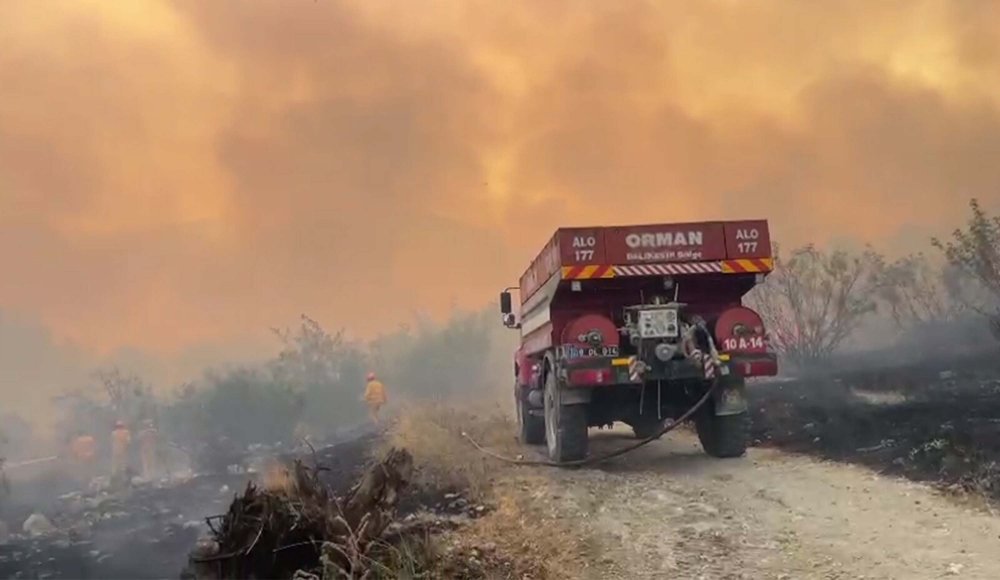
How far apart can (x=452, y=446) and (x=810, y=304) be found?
1230 cm

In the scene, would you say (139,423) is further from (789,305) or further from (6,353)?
(789,305)

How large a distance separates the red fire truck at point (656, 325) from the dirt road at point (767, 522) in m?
0.68

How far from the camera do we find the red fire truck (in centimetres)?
815

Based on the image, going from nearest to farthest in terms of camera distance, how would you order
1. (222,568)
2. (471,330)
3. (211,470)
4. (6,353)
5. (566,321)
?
(222,568) < (566,321) < (211,470) < (6,353) < (471,330)

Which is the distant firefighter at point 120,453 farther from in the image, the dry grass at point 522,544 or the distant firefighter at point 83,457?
the dry grass at point 522,544

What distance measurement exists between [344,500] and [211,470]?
10301mm

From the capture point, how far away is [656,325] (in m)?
8.16

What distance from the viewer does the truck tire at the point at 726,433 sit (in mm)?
8758

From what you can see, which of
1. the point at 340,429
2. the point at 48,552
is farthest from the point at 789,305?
the point at 48,552

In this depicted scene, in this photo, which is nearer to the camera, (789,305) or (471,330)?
(789,305)

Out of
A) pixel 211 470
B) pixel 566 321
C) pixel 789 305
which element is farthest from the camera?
pixel 789 305

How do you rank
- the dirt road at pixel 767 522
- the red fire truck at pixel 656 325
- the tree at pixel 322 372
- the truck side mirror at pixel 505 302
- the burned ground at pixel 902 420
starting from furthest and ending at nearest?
the tree at pixel 322 372 → the truck side mirror at pixel 505 302 → the red fire truck at pixel 656 325 → the burned ground at pixel 902 420 → the dirt road at pixel 767 522

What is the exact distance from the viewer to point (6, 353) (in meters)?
27.5

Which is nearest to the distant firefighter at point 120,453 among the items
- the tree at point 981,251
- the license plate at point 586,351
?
the license plate at point 586,351
